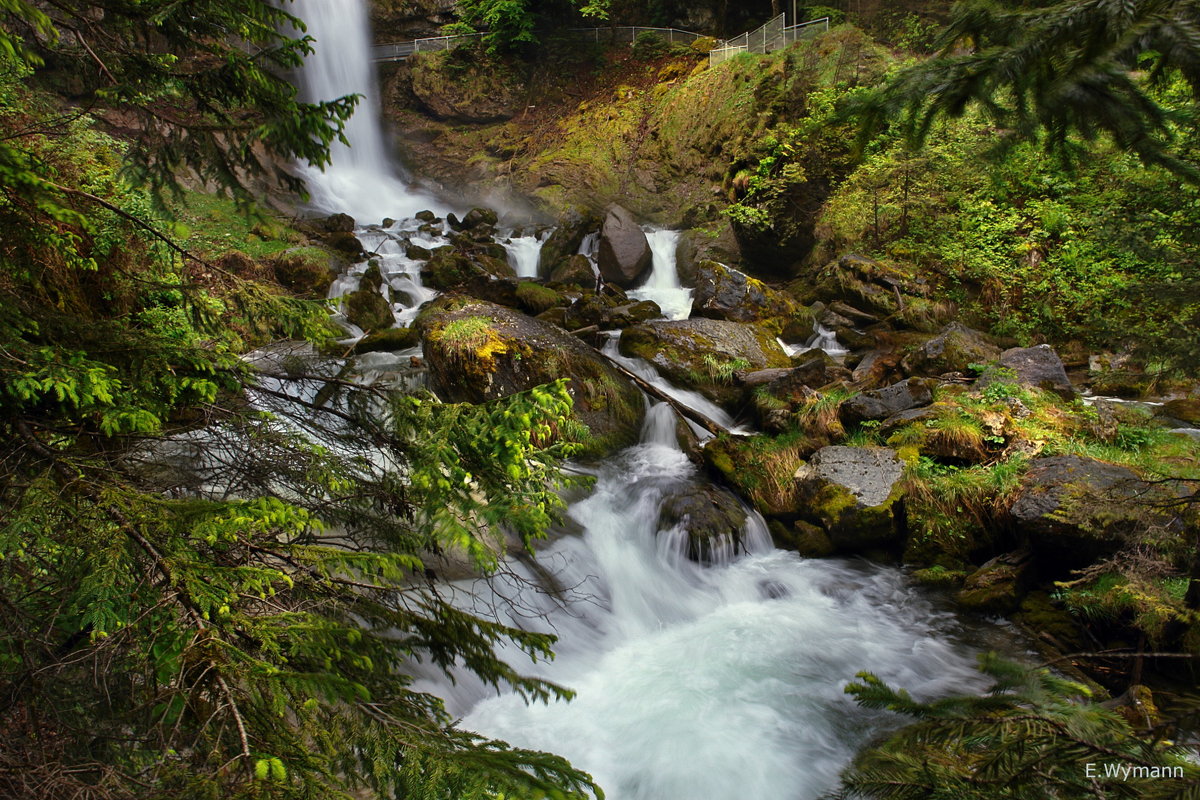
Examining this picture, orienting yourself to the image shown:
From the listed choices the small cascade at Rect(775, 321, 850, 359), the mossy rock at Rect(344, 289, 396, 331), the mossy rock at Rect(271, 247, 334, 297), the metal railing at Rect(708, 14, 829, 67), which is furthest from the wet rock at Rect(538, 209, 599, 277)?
the metal railing at Rect(708, 14, 829, 67)

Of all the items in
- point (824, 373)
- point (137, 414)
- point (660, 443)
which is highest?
point (137, 414)

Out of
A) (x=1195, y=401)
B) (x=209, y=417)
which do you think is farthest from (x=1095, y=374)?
(x=209, y=417)

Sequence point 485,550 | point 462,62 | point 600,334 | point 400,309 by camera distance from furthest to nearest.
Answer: point 462,62 → point 400,309 → point 600,334 → point 485,550

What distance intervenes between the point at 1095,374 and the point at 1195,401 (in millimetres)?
1904

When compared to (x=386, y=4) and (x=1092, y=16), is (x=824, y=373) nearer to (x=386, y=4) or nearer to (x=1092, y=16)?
(x=1092, y=16)

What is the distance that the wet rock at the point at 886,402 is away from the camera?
8.53 metres

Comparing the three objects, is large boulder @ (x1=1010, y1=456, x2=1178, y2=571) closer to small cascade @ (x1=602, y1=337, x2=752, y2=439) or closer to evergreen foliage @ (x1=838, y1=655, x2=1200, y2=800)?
evergreen foliage @ (x1=838, y1=655, x2=1200, y2=800)

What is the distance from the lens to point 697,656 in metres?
6.15

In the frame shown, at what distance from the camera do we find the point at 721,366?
34.4 ft

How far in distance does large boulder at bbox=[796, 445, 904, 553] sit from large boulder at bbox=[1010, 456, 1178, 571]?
1303mm

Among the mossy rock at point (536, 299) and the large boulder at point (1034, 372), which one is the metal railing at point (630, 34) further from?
the large boulder at point (1034, 372)

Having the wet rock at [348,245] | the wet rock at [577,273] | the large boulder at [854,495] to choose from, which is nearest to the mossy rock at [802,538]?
the large boulder at [854,495]

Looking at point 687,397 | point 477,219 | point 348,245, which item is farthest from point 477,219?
point 687,397

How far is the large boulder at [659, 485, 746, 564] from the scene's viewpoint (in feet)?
24.5
